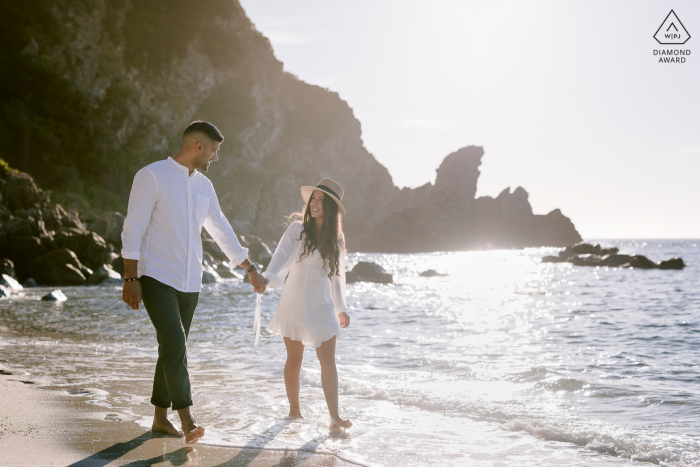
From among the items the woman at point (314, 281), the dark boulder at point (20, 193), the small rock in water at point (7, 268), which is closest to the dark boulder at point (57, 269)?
the small rock in water at point (7, 268)

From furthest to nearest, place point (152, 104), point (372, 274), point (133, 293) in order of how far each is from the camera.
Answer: point (152, 104) → point (372, 274) → point (133, 293)

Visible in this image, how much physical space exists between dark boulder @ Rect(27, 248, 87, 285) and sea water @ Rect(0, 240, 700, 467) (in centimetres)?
615

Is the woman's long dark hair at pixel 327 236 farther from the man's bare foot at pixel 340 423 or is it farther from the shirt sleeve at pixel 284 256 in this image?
the man's bare foot at pixel 340 423

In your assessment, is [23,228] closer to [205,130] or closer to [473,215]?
[205,130]

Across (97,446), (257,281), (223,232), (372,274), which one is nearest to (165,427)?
(97,446)

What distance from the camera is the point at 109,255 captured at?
77.1 ft

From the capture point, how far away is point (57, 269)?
20750 mm

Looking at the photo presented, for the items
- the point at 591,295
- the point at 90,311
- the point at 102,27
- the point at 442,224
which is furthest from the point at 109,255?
the point at 442,224

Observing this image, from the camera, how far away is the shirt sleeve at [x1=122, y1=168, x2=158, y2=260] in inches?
140

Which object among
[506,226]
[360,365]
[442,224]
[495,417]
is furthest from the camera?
[506,226]

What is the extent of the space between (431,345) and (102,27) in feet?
171

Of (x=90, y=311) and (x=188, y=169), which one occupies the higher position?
(x=188, y=169)

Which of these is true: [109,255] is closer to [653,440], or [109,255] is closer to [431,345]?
[431,345]

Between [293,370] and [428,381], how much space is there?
2.74 metres
